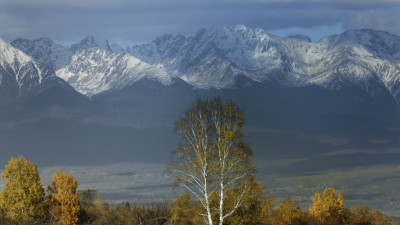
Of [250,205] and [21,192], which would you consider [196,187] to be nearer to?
[250,205]

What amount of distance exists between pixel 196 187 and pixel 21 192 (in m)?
35.8

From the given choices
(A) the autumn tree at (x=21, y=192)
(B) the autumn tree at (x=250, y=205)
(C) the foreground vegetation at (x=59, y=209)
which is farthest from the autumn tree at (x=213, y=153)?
(A) the autumn tree at (x=21, y=192)

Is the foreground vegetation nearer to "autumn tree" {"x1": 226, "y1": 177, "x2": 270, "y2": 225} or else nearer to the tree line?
the tree line

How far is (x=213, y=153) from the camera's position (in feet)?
220

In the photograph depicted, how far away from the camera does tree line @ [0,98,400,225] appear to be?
218 feet

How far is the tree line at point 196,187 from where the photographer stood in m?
66.3

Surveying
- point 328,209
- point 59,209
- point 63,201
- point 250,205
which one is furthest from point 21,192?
point 328,209

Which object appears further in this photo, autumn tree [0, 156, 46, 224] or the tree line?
autumn tree [0, 156, 46, 224]

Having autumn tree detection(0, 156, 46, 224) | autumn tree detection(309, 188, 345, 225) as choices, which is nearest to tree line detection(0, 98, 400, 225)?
autumn tree detection(0, 156, 46, 224)

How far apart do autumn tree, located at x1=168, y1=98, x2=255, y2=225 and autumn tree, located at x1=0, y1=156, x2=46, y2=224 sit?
3413 centimetres

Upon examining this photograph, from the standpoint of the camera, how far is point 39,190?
95375 millimetres

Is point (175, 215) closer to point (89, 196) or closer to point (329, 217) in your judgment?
point (329, 217)

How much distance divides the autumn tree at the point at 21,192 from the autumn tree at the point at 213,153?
34131mm

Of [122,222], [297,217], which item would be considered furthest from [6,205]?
[297,217]
